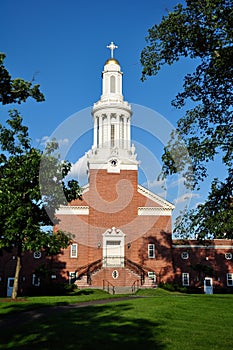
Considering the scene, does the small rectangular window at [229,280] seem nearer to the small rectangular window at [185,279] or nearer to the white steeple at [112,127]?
the small rectangular window at [185,279]

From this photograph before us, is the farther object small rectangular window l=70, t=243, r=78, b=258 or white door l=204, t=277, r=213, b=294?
white door l=204, t=277, r=213, b=294

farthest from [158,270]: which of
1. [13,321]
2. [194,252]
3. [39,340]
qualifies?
[39,340]

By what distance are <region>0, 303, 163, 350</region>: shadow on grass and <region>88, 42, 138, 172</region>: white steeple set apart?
27053 mm

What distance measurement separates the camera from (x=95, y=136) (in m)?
41.6

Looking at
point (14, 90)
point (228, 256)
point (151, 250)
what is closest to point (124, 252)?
point (151, 250)

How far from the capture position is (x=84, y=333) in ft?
32.1

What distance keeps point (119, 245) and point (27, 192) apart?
714 inches

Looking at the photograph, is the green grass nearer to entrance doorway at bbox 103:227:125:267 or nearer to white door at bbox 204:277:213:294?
entrance doorway at bbox 103:227:125:267

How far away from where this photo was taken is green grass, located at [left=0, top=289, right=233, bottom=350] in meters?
8.66

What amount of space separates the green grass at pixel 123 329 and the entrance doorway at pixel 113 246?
2105cm

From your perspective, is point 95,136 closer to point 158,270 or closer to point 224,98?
point 158,270

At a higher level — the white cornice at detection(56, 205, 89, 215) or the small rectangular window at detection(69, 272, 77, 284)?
the white cornice at detection(56, 205, 89, 215)

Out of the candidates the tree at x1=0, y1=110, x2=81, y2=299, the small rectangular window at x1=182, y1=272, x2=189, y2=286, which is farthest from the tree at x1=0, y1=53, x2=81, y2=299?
the small rectangular window at x1=182, y1=272, x2=189, y2=286

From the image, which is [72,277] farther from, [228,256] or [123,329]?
[123,329]
